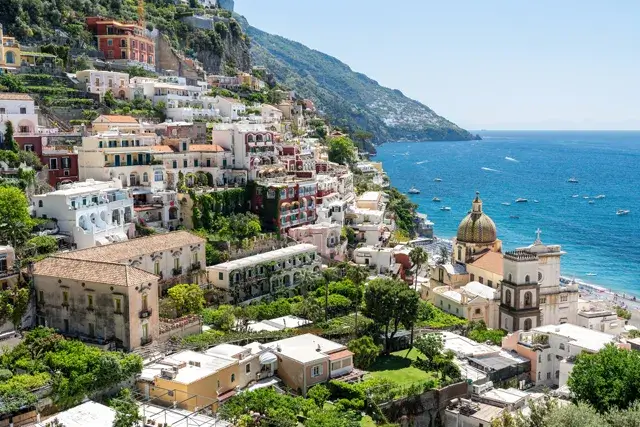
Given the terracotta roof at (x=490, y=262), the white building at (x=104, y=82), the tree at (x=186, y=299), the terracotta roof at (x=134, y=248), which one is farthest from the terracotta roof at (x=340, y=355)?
the white building at (x=104, y=82)

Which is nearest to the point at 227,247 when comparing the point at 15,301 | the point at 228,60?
the point at 15,301

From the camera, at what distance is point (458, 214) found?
14312 centimetres

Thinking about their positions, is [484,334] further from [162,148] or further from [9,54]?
[9,54]

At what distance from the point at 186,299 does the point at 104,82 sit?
4356cm

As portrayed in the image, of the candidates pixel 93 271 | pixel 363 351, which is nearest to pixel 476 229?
pixel 363 351

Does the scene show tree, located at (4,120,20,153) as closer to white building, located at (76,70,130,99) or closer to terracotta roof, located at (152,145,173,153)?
terracotta roof, located at (152,145,173,153)

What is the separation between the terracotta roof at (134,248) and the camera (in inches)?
1845

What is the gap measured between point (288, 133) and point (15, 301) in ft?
213

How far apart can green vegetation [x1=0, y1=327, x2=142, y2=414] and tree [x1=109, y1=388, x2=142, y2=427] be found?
1584 millimetres

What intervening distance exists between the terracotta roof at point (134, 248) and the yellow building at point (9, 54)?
37.0 meters

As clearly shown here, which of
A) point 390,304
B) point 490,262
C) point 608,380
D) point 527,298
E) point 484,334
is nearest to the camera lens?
point 608,380

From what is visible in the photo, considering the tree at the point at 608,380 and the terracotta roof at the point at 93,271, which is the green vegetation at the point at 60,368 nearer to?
the terracotta roof at the point at 93,271

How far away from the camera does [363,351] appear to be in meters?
47.4

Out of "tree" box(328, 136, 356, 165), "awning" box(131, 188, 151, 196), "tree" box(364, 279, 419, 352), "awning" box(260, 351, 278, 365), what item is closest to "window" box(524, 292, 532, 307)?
"tree" box(364, 279, 419, 352)
